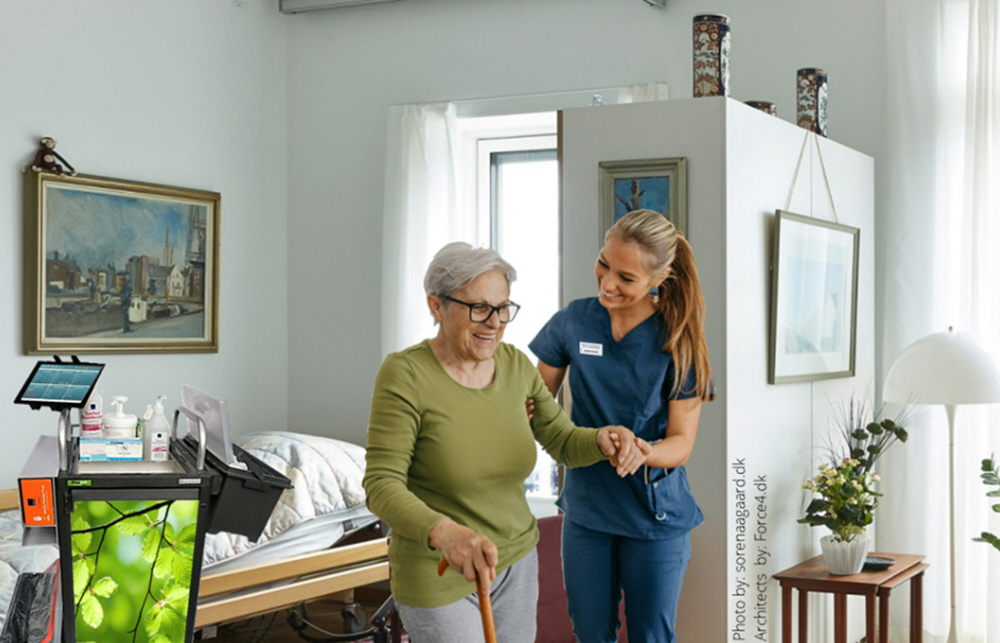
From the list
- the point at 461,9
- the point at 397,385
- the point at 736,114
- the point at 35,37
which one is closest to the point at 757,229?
the point at 736,114

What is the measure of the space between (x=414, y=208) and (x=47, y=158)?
64.3 inches

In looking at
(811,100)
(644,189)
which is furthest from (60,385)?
(811,100)

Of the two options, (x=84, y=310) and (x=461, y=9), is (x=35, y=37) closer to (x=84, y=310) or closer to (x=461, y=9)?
(x=84, y=310)

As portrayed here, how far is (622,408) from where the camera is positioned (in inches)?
104

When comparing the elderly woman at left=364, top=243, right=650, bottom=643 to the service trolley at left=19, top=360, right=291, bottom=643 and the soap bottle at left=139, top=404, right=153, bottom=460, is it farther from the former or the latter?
the soap bottle at left=139, top=404, right=153, bottom=460

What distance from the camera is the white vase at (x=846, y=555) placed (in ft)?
11.7

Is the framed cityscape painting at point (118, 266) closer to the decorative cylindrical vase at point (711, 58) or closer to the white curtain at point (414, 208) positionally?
the white curtain at point (414, 208)

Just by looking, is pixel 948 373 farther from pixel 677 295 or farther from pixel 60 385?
pixel 60 385

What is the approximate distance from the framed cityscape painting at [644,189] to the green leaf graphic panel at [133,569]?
5.44 ft

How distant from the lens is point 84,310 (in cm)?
471

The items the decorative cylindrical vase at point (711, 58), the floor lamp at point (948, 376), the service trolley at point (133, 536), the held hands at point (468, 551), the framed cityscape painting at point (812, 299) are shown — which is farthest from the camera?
the floor lamp at point (948, 376)

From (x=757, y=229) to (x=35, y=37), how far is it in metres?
2.95

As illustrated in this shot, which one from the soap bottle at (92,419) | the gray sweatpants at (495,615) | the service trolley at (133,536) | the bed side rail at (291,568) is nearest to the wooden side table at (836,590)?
the bed side rail at (291,568)

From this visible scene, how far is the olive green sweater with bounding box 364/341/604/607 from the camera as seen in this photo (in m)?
1.96
